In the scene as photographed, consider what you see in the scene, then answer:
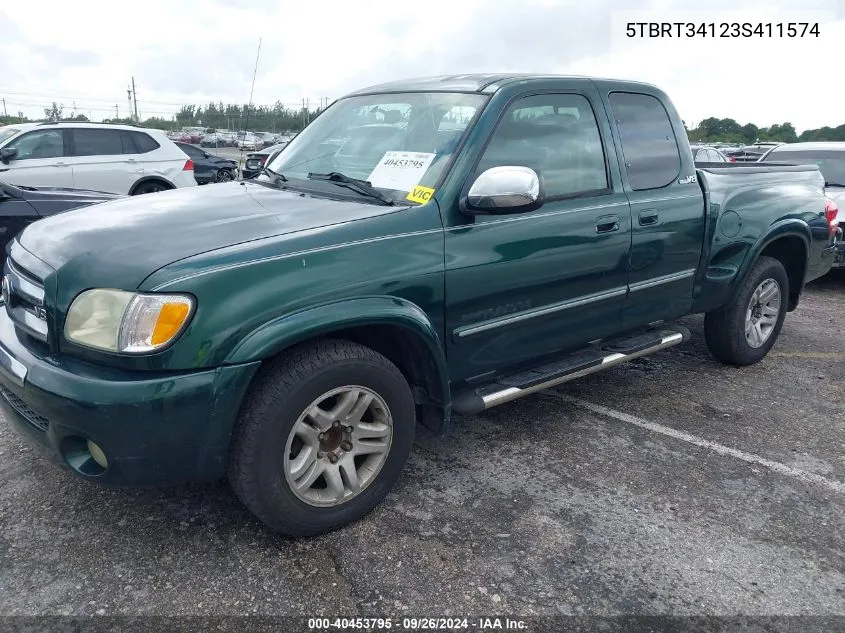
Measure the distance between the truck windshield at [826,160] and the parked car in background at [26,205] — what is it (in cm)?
764

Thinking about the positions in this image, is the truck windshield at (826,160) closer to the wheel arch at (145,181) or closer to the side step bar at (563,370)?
the side step bar at (563,370)

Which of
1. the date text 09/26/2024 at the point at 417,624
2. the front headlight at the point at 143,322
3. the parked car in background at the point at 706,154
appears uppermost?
the parked car in background at the point at 706,154

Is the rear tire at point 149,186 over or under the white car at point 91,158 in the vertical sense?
under

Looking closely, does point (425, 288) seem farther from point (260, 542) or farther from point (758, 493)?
point (758, 493)

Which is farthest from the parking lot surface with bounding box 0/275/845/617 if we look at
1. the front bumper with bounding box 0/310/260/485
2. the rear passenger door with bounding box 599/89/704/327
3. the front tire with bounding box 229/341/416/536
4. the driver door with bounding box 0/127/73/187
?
the driver door with bounding box 0/127/73/187

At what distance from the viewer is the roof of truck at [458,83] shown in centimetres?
345

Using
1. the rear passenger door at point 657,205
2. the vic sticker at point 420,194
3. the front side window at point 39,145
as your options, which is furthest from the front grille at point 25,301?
the front side window at point 39,145

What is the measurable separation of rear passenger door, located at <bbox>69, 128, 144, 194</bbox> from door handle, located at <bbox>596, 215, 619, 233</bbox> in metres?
8.48

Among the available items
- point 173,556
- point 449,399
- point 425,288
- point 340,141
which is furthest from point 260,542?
point 340,141

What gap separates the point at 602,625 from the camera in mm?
2416

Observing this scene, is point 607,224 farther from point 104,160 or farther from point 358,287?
point 104,160

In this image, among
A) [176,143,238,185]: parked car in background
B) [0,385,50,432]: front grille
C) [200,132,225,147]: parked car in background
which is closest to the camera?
[0,385,50,432]: front grille

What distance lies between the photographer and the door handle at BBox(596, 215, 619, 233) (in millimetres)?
3617

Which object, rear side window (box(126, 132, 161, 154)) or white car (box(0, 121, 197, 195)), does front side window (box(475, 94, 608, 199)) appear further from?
rear side window (box(126, 132, 161, 154))
